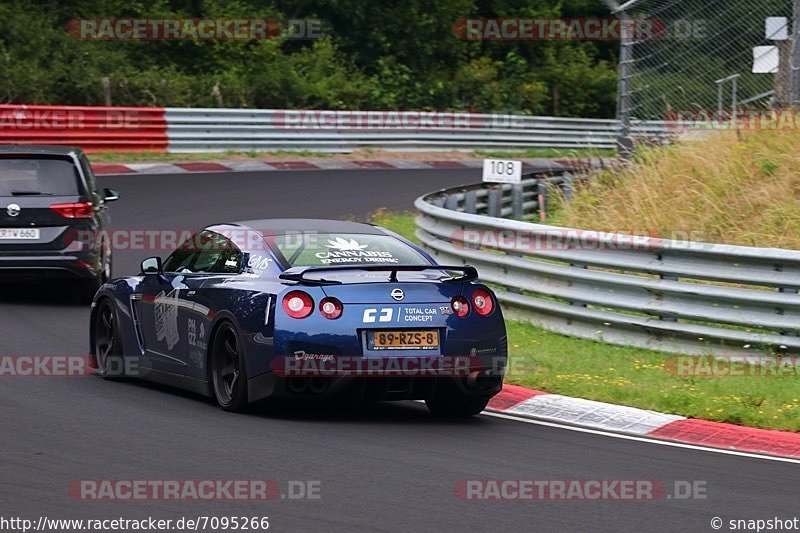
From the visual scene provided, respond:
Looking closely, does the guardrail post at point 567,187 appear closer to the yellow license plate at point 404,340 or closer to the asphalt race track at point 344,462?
the asphalt race track at point 344,462

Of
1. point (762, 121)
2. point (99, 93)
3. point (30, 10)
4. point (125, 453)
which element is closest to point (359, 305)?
point (125, 453)

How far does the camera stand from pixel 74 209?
1493cm

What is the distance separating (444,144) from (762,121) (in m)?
18.1

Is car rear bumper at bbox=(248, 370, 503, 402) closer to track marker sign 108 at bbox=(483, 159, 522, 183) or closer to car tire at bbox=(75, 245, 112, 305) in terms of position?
car tire at bbox=(75, 245, 112, 305)

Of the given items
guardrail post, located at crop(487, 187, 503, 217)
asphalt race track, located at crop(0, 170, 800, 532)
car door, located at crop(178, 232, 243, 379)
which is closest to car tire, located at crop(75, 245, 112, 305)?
asphalt race track, located at crop(0, 170, 800, 532)

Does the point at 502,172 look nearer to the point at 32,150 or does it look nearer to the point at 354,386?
the point at 32,150

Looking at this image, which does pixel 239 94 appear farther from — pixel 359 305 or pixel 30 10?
pixel 359 305

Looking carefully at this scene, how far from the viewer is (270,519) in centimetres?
666

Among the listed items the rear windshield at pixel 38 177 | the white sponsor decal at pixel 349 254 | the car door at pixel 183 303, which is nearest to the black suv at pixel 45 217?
the rear windshield at pixel 38 177

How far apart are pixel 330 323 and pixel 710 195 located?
7710 mm

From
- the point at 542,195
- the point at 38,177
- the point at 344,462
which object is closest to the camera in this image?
the point at 344,462

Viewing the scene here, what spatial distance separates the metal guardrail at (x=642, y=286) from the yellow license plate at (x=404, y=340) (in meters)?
3.12

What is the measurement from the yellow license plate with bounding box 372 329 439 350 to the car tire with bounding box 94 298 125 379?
2.80 m

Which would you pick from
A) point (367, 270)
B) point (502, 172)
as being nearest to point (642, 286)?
point (367, 270)
